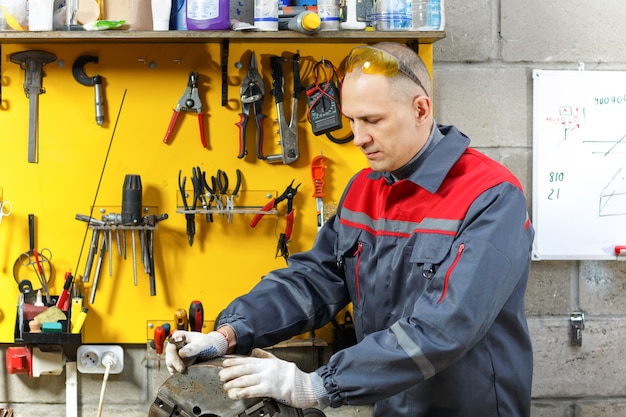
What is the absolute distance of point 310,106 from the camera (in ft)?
7.24

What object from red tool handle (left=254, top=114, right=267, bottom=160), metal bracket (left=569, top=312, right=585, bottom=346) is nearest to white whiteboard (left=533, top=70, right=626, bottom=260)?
metal bracket (left=569, top=312, right=585, bottom=346)

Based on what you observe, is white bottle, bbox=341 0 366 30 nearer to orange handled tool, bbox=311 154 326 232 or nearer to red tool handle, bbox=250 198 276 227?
orange handled tool, bbox=311 154 326 232

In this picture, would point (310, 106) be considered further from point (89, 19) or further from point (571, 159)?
point (571, 159)

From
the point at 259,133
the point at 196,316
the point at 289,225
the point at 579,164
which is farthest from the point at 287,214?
the point at 579,164

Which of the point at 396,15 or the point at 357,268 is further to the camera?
the point at 396,15

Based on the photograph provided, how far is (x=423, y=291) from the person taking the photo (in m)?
1.62

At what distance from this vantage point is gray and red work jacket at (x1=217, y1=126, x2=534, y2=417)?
1.49 metres

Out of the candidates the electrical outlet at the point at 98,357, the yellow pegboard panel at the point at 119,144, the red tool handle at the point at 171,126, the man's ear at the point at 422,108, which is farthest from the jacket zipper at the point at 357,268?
the electrical outlet at the point at 98,357

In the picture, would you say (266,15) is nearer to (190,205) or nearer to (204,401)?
(190,205)


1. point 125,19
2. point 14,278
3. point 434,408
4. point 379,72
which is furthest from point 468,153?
point 14,278

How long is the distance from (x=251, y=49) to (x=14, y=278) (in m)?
0.94

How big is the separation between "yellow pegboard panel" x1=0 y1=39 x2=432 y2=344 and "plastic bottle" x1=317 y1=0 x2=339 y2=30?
15 centimetres

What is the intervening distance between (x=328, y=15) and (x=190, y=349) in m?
0.99

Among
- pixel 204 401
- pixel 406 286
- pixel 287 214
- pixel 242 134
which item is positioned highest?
pixel 242 134
